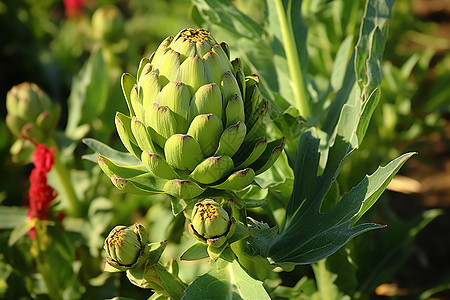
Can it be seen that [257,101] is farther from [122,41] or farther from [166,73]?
[122,41]

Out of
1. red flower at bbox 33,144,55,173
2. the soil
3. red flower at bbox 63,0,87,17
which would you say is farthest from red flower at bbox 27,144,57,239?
red flower at bbox 63,0,87,17

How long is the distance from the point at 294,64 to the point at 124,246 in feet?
1.96

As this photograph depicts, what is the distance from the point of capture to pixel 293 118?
3.70 feet

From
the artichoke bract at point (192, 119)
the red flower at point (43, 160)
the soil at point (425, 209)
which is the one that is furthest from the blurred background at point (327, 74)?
the artichoke bract at point (192, 119)

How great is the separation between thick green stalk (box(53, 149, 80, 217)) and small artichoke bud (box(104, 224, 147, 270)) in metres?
0.73

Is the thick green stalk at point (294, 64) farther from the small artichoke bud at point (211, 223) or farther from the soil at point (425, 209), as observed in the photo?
the soil at point (425, 209)

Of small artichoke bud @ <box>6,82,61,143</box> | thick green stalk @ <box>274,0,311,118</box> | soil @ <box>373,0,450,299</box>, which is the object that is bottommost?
soil @ <box>373,0,450,299</box>

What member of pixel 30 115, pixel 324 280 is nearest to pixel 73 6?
pixel 30 115

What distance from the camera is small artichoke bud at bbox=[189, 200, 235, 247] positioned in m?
0.86

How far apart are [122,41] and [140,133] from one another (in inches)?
49.8

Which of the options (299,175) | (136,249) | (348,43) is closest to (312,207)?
(299,175)

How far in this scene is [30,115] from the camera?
5.04ft

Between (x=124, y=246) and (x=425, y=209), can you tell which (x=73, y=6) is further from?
(x=124, y=246)

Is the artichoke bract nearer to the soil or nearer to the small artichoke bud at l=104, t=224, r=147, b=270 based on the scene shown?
the small artichoke bud at l=104, t=224, r=147, b=270
